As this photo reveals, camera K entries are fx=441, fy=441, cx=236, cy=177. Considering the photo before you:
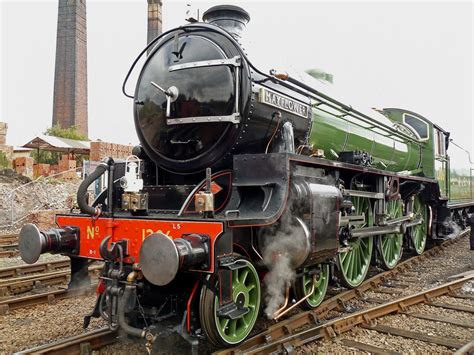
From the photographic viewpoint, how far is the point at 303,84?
14.4 ft

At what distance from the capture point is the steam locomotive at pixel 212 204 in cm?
311

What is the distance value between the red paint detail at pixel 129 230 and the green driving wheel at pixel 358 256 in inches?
96.5

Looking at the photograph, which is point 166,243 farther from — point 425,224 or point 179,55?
point 425,224

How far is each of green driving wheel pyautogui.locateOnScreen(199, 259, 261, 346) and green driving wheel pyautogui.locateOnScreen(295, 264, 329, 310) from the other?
810mm

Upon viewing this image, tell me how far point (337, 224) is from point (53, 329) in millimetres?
2841

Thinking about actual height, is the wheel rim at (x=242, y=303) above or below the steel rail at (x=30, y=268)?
above

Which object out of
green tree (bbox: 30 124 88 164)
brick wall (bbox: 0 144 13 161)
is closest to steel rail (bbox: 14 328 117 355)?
brick wall (bbox: 0 144 13 161)

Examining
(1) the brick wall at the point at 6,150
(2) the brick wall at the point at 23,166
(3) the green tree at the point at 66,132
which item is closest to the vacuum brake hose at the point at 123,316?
(2) the brick wall at the point at 23,166

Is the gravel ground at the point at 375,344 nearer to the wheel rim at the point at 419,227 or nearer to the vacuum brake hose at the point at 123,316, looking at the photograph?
the vacuum brake hose at the point at 123,316

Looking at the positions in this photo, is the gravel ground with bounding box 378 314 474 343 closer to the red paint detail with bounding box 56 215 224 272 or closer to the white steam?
the white steam

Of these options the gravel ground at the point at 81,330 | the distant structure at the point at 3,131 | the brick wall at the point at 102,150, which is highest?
the distant structure at the point at 3,131

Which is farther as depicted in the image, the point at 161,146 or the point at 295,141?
the point at 295,141

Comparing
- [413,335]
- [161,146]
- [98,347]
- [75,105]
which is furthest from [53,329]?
[75,105]

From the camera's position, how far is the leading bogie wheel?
7901 mm
